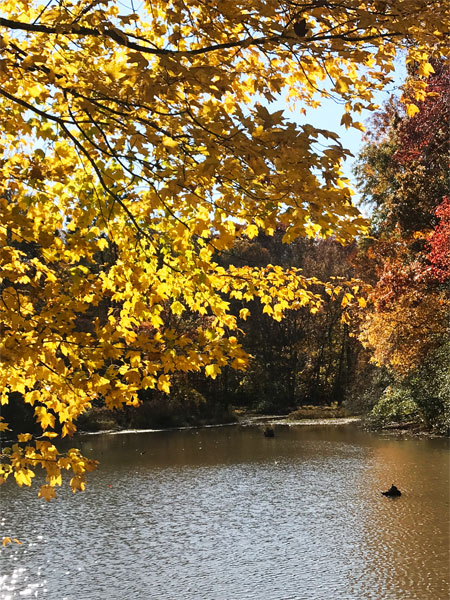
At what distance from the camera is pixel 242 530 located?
363 inches

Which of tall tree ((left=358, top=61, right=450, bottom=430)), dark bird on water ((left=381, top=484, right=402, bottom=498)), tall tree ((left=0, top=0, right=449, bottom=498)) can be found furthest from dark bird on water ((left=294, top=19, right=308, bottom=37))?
tall tree ((left=358, top=61, right=450, bottom=430))

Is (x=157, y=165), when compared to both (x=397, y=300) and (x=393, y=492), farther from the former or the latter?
(x=397, y=300)

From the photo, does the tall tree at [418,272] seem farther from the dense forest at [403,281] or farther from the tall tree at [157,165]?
the tall tree at [157,165]

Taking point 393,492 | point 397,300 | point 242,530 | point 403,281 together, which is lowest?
point 242,530

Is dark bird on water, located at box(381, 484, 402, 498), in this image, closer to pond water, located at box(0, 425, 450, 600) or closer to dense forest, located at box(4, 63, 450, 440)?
pond water, located at box(0, 425, 450, 600)

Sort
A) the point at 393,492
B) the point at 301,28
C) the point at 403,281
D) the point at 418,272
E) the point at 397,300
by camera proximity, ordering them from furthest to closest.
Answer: the point at 397,300, the point at 403,281, the point at 418,272, the point at 393,492, the point at 301,28

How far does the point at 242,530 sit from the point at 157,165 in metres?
7.14

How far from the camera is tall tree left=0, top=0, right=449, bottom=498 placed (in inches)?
111

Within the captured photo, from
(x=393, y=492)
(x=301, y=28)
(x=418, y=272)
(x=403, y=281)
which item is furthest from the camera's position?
(x=403, y=281)

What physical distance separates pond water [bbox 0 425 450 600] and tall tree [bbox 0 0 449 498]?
420 cm

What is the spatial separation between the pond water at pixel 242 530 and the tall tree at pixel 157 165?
4195 mm

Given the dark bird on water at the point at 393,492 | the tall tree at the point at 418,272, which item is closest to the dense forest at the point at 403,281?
the tall tree at the point at 418,272

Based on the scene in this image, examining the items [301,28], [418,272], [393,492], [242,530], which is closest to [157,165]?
[301,28]

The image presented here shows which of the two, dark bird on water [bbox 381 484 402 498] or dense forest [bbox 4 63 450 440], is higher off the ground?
dense forest [bbox 4 63 450 440]
